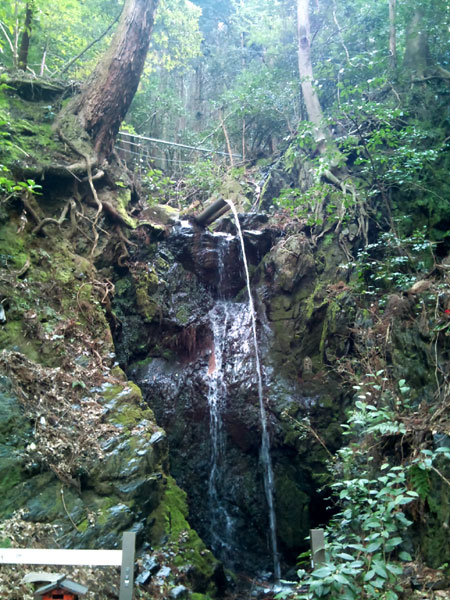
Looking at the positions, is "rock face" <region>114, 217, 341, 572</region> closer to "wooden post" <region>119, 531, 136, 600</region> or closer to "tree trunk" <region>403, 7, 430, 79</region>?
"wooden post" <region>119, 531, 136, 600</region>

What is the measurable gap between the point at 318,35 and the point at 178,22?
4.83 m

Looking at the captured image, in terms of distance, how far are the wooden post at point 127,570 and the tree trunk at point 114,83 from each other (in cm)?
745

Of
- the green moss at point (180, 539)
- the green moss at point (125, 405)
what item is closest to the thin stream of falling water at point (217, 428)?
the green moss at point (180, 539)

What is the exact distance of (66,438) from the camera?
4867 millimetres

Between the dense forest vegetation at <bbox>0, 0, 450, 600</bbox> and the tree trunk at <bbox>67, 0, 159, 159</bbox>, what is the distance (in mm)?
41

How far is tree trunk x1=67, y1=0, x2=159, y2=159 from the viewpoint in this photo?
8.69 meters

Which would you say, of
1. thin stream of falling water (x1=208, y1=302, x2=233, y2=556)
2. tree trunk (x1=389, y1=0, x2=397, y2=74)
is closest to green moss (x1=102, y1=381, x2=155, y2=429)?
thin stream of falling water (x1=208, y1=302, x2=233, y2=556)

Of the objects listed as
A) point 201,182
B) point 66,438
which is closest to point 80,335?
point 66,438

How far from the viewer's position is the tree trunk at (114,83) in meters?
8.69

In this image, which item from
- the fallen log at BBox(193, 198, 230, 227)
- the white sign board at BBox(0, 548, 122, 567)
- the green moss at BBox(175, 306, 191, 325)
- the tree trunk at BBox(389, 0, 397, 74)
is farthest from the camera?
the tree trunk at BBox(389, 0, 397, 74)

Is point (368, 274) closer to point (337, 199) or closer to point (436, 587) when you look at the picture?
point (337, 199)

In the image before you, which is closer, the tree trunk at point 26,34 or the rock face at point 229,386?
the rock face at point 229,386

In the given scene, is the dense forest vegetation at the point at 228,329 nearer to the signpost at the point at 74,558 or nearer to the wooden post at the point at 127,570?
the signpost at the point at 74,558

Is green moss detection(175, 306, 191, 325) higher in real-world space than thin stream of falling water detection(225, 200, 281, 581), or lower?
higher
